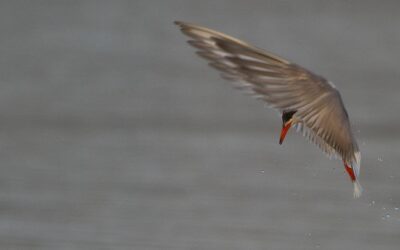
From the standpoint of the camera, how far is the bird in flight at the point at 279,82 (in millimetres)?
1839

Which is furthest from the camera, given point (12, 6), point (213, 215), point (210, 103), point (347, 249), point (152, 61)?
point (12, 6)

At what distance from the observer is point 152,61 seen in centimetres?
421

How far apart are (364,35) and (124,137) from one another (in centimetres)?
117

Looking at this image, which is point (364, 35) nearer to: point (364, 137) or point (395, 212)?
point (364, 137)

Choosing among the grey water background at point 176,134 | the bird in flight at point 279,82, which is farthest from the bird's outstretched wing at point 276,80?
the grey water background at point 176,134

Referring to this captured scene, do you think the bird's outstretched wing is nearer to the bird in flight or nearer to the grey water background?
the bird in flight

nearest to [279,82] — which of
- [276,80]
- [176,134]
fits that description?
[276,80]

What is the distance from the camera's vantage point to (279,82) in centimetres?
192

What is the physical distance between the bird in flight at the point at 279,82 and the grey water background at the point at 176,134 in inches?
41.2

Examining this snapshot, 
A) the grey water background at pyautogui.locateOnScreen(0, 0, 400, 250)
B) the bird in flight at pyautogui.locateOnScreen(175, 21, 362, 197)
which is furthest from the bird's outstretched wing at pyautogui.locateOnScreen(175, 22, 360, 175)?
the grey water background at pyautogui.locateOnScreen(0, 0, 400, 250)

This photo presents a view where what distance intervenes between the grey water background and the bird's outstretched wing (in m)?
1.06

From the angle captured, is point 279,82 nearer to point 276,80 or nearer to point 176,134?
point 276,80

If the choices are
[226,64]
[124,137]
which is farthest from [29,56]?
[226,64]

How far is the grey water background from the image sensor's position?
3131 mm
